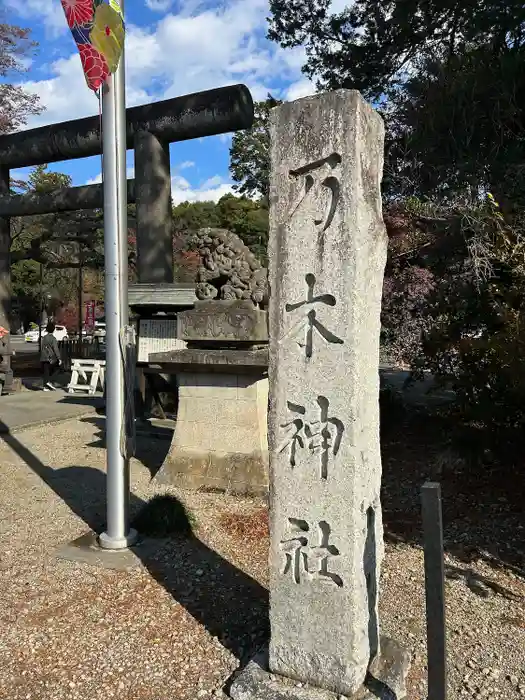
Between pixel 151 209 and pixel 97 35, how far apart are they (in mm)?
5778

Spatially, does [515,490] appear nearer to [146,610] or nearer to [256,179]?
[146,610]

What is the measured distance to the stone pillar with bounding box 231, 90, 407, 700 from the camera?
2387 mm

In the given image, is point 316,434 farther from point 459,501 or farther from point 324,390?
point 459,501

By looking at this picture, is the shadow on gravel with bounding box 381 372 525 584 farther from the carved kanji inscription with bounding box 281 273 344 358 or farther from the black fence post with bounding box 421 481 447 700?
the carved kanji inscription with bounding box 281 273 344 358

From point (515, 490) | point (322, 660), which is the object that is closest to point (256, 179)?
point (515, 490)

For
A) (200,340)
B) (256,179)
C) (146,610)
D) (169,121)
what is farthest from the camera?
(256,179)

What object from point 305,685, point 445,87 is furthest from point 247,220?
point 305,685

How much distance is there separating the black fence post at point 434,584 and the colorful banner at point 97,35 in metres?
3.68

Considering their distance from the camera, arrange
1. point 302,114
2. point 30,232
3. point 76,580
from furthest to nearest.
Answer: point 30,232 → point 76,580 → point 302,114

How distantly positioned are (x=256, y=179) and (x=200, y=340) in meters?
11.6

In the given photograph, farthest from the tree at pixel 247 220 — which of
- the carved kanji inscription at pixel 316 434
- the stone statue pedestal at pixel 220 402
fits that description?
the carved kanji inscription at pixel 316 434

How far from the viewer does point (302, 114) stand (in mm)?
2432

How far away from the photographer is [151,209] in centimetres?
987

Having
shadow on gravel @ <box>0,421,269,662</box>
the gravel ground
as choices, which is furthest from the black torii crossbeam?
the gravel ground
